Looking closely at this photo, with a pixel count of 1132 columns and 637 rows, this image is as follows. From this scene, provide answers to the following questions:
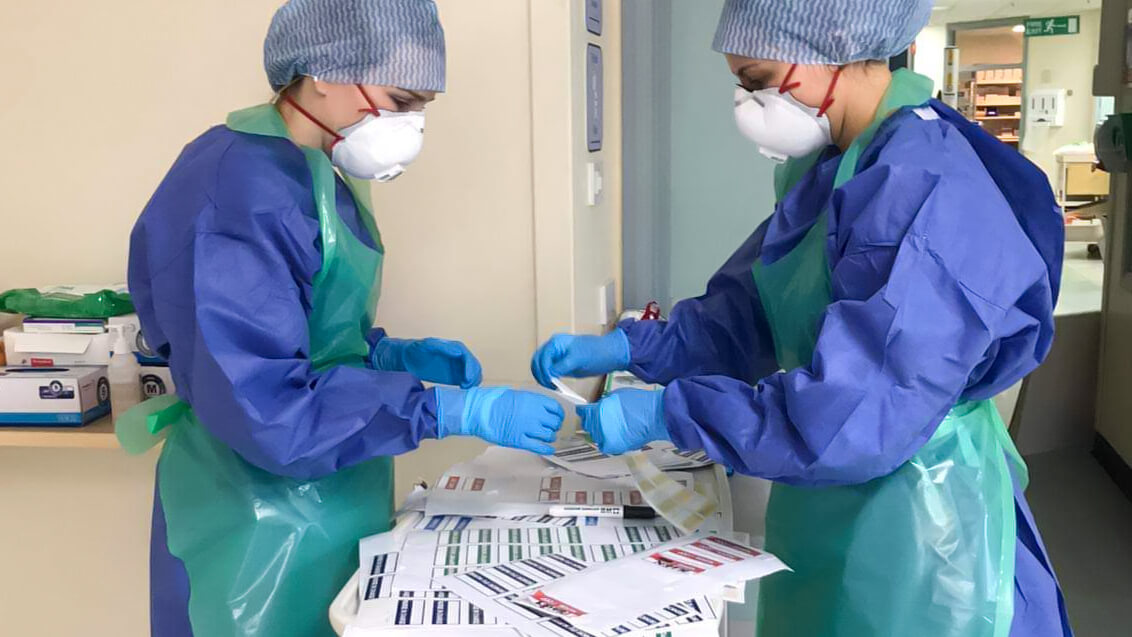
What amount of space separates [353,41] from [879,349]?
759 millimetres

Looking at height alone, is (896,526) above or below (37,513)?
above

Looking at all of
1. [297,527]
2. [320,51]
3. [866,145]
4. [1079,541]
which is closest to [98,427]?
[297,527]

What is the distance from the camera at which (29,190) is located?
1963 mm

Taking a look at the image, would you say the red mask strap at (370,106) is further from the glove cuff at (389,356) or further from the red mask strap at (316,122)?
the glove cuff at (389,356)

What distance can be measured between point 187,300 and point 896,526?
2.90 ft

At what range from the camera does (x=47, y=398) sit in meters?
1.80

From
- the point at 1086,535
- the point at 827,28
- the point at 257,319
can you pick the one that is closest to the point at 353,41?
the point at 257,319

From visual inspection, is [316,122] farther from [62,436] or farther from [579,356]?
[62,436]

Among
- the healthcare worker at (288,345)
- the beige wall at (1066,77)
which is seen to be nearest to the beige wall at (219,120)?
the healthcare worker at (288,345)

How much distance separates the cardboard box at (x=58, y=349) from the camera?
1.87 metres

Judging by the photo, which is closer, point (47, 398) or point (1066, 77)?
point (47, 398)

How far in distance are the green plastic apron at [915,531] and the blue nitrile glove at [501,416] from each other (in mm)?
352

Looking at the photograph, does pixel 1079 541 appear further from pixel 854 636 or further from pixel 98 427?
pixel 98 427

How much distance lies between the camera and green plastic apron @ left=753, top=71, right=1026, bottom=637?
1136mm
